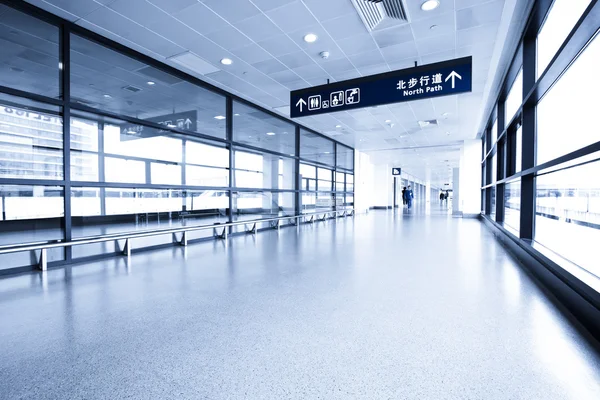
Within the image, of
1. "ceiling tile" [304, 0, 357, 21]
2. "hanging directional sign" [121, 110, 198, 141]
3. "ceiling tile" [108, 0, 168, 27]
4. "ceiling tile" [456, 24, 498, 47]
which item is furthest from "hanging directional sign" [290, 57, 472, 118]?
"ceiling tile" [108, 0, 168, 27]

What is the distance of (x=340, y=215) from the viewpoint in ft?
48.0

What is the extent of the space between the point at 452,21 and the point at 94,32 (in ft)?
17.8

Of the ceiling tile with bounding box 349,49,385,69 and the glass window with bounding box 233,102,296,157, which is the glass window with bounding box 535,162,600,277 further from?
the glass window with bounding box 233,102,296,157

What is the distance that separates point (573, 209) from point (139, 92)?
7.32 meters

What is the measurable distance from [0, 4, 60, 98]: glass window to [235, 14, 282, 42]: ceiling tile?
8.90ft

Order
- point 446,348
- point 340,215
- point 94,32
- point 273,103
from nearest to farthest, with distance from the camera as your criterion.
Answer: point 446,348 → point 94,32 → point 273,103 → point 340,215

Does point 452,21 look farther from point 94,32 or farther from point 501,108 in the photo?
point 94,32

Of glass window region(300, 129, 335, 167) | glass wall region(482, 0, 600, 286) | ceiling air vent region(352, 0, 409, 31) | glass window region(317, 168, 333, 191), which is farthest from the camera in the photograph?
glass window region(317, 168, 333, 191)

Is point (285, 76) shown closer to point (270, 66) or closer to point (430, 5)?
point (270, 66)

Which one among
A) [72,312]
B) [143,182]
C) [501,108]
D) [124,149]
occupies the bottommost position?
[72,312]

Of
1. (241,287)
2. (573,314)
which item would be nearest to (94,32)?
(241,287)

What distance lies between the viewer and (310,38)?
15.8ft

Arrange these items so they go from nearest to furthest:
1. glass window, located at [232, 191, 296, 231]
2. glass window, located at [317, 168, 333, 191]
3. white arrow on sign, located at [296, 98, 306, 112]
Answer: white arrow on sign, located at [296, 98, 306, 112] < glass window, located at [232, 191, 296, 231] < glass window, located at [317, 168, 333, 191]

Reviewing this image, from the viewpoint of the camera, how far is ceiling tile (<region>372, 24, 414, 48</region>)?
15.0 feet
